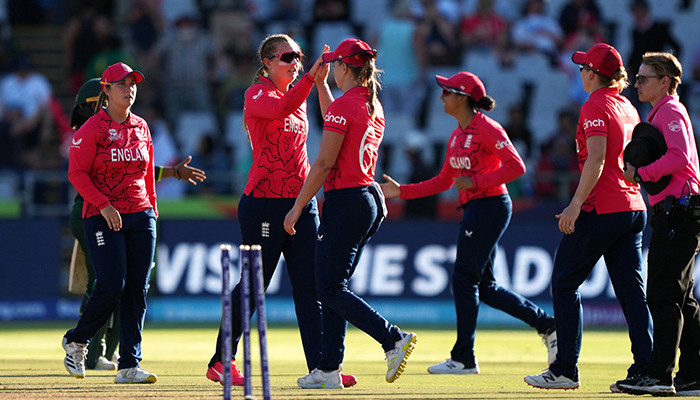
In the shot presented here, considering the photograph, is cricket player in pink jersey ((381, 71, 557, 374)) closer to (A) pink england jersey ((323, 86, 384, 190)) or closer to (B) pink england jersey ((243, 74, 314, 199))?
(B) pink england jersey ((243, 74, 314, 199))

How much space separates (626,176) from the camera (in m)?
7.66

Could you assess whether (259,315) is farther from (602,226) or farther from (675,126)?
(675,126)

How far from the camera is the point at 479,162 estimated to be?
31.2 ft

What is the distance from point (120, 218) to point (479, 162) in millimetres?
3173

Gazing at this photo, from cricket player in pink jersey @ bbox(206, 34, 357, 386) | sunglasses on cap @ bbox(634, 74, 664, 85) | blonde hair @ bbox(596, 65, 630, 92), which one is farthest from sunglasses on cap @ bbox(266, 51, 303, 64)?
sunglasses on cap @ bbox(634, 74, 664, 85)

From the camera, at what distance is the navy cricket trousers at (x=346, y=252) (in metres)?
7.79

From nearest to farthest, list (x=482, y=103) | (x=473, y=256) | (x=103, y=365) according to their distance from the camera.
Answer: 1. (x=473, y=256)
2. (x=482, y=103)
3. (x=103, y=365)

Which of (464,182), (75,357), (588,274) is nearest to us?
(588,274)

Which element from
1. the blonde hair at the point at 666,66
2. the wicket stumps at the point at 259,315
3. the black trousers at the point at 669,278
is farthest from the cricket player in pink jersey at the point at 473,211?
the wicket stumps at the point at 259,315

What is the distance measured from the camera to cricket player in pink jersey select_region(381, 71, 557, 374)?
9.41m

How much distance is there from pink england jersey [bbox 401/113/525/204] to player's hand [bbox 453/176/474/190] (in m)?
0.04

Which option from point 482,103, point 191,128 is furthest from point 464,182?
point 191,128

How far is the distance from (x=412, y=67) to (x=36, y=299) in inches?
328

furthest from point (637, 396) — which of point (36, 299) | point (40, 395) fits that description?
point (36, 299)
